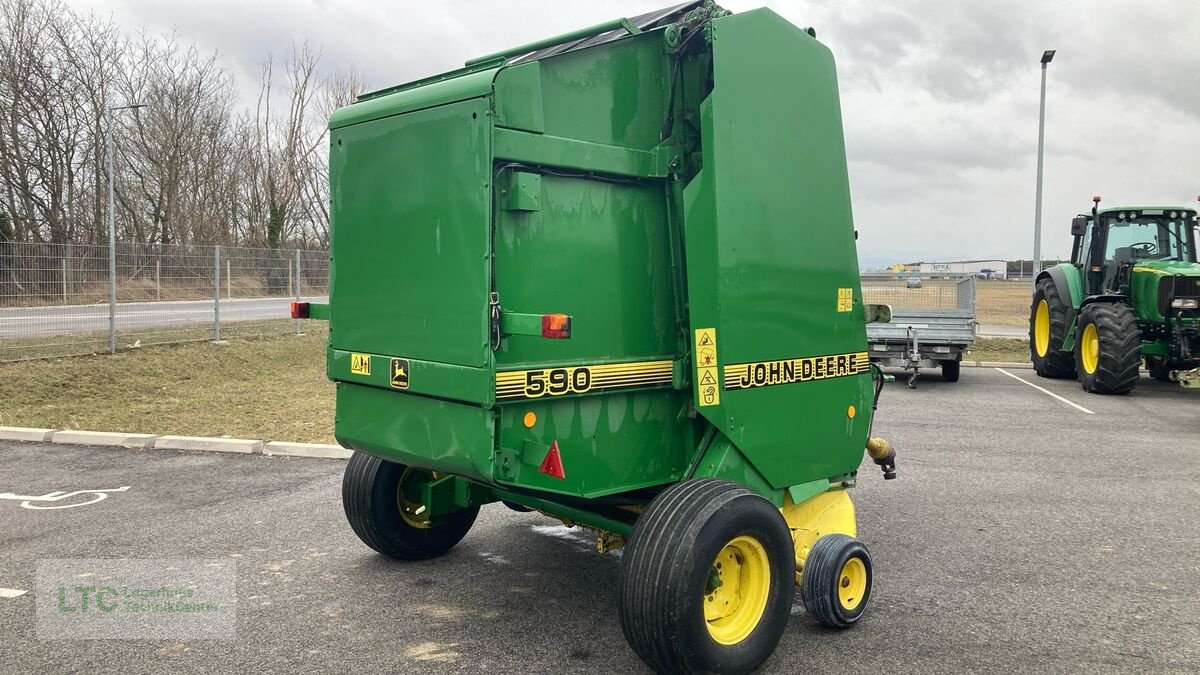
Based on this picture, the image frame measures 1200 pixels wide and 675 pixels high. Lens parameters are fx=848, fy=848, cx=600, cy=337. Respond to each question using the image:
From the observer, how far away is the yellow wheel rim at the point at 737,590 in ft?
11.6

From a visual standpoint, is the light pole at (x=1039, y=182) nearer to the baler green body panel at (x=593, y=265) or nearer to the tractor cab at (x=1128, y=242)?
the tractor cab at (x=1128, y=242)

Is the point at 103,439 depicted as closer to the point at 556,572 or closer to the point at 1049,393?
the point at 556,572

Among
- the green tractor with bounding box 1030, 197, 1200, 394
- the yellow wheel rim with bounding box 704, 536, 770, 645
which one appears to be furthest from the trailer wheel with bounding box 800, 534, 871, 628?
the green tractor with bounding box 1030, 197, 1200, 394

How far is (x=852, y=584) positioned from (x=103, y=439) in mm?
7104

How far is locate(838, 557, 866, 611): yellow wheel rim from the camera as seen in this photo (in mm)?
4039

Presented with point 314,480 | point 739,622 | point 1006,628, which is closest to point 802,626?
point 739,622

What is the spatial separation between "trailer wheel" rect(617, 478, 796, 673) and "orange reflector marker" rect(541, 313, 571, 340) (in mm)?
817

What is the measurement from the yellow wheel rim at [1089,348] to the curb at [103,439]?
42.4 feet

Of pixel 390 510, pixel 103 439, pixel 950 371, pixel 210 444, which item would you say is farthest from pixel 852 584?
pixel 950 371

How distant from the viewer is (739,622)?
360 cm

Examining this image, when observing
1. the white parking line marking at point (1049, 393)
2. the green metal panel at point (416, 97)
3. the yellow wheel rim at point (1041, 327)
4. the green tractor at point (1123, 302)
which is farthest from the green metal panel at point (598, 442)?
the yellow wheel rim at point (1041, 327)

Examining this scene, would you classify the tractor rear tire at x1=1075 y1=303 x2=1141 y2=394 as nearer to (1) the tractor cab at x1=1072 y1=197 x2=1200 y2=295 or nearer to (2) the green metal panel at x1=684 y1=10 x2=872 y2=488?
(1) the tractor cab at x1=1072 y1=197 x2=1200 y2=295

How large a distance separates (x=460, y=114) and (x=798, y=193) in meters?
1.70

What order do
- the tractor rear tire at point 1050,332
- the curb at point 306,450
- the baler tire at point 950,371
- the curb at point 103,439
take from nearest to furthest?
the curb at point 306,450, the curb at point 103,439, the baler tire at point 950,371, the tractor rear tire at point 1050,332
